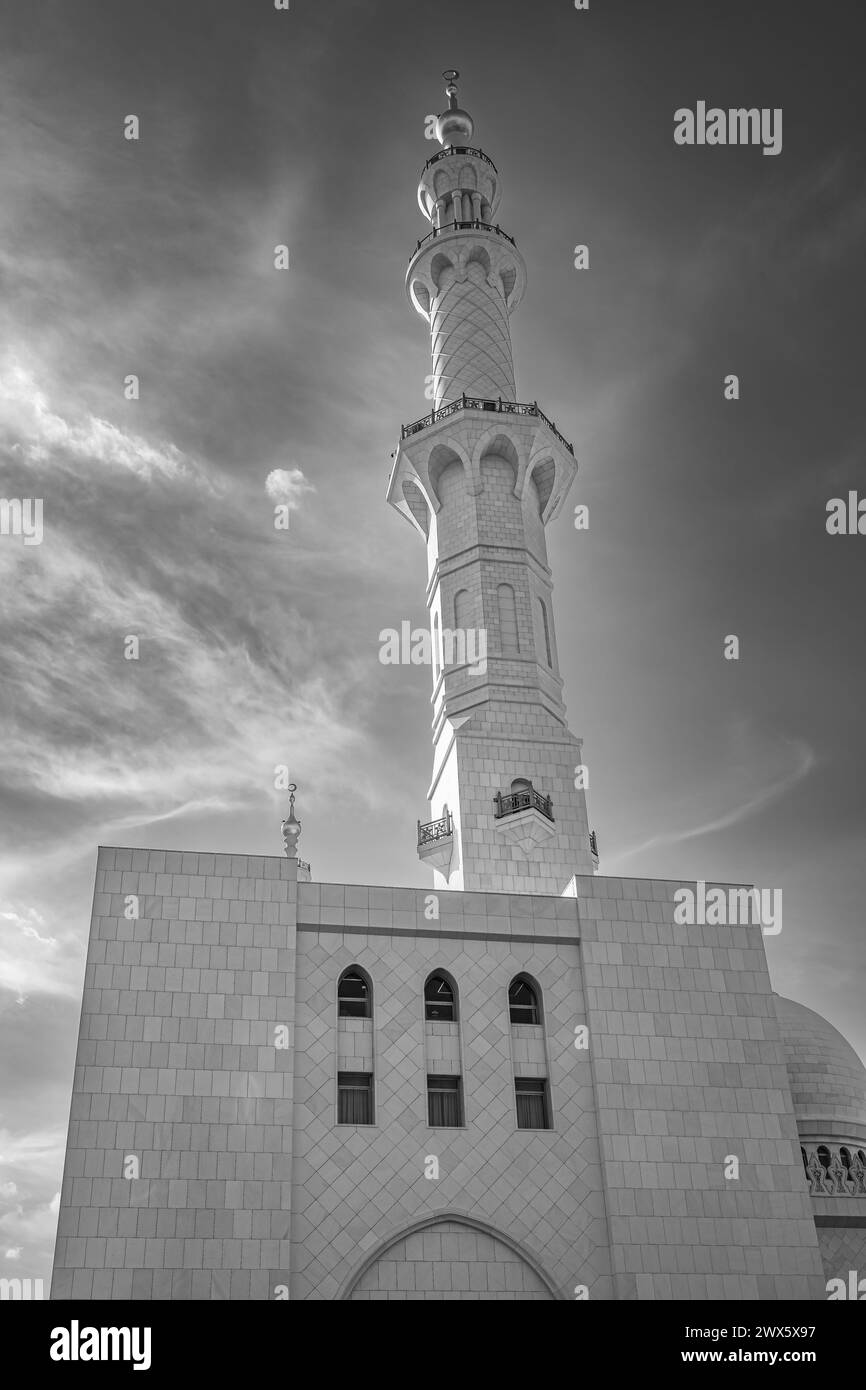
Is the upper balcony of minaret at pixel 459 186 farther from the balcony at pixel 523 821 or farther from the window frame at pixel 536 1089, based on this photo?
the window frame at pixel 536 1089

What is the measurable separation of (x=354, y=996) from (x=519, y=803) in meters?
8.47

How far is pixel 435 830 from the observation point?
3441 centimetres

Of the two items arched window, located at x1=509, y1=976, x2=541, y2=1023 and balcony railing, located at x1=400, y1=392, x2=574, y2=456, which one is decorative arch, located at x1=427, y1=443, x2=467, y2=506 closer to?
balcony railing, located at x1=400, y1=392, x2=574, y2=456

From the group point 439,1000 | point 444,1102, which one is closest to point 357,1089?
point 444,1102

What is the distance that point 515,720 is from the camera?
35.2m

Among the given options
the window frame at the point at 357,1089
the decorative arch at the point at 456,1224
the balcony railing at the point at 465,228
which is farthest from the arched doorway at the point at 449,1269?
the balcony railing at the point at 465,228

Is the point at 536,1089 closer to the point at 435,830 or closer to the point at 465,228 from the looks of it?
the point at 435,830

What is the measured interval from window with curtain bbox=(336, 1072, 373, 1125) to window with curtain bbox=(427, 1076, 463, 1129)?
1374 millimetres

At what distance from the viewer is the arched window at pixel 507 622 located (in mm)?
36531

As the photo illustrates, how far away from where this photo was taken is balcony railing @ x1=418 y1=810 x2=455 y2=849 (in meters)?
34.0

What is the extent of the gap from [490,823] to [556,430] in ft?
51.9
